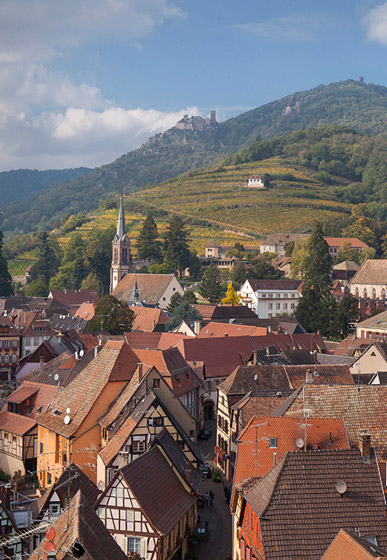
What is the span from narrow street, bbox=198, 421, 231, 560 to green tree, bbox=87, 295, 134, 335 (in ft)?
148

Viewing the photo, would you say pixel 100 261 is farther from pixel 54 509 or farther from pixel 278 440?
pixel 278 440

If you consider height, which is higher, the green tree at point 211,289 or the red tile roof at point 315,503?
the red tile roof at point 315,503

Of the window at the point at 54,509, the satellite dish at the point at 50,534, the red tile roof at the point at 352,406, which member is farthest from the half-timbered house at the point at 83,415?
the satellite dish at the point at 50,534

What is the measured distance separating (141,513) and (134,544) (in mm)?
1548

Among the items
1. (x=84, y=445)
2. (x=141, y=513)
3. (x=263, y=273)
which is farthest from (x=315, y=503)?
(x=263, y=273)

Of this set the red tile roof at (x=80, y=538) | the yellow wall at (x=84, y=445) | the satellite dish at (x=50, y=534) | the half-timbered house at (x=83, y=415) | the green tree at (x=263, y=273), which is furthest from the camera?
the green tree at (x=263, y=273)

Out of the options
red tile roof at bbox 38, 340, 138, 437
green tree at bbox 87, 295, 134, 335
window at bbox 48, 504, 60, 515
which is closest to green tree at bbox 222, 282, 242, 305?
green tree at bbox 87, 295, 134, 335

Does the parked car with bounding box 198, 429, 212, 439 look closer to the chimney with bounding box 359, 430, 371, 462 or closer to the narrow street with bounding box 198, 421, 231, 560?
the narrow street with bounding box 198, 421, 231, 560

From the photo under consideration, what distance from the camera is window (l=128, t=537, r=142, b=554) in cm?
2894

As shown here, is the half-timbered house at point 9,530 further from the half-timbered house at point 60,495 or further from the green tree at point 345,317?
the green tree at point 345,317

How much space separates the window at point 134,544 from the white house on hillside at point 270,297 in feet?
269

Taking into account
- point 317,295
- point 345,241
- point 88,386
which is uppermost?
point 88,386

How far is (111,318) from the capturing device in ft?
282

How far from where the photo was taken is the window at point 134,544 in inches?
1139
